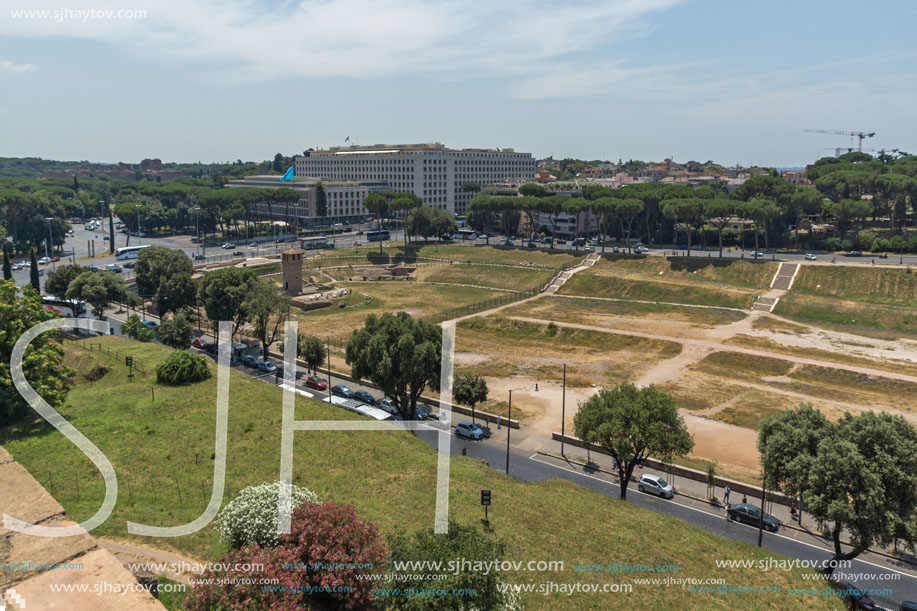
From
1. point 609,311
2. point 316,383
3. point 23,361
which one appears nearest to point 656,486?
point 316,383

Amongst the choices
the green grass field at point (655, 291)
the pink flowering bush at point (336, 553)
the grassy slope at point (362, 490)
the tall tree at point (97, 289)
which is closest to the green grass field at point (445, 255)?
the green grass field at point (655, 291)

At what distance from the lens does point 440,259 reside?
116062 millimetres

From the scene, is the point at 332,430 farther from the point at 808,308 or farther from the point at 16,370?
the point at 808,308

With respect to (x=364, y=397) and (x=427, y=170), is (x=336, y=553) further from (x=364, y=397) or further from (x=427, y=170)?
(x=427, y=170)

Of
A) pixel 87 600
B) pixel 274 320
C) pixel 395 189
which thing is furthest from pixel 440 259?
pixel 87 600

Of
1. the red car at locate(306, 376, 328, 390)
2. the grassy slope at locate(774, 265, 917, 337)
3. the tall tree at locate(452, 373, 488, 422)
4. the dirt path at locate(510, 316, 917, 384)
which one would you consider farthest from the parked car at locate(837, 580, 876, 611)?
the grassy slope at locate(774, 265, 917, 337)

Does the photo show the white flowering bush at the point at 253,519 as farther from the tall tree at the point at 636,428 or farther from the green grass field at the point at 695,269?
the green grass field at the point at 695,269

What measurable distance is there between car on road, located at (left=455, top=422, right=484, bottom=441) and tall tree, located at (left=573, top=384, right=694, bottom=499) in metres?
11.4

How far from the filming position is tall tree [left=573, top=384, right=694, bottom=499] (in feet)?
101

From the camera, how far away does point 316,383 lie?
172 feet

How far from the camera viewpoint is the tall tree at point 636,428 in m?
30.8

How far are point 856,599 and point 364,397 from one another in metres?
35.0

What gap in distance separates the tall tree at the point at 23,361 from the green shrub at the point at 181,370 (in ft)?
21.8

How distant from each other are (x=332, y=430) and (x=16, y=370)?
14461 millimetres
